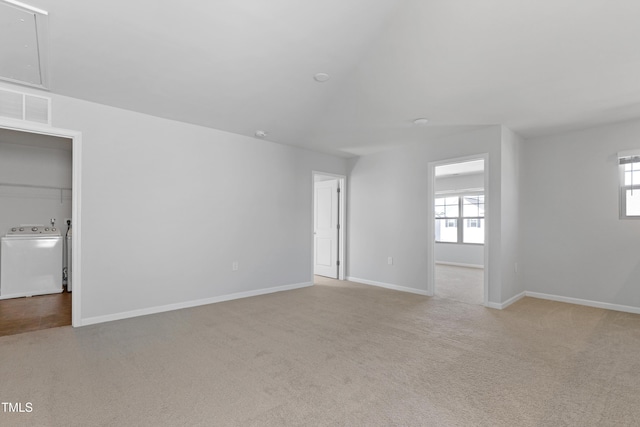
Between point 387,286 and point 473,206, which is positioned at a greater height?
point 473,206

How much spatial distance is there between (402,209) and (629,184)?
9.58 feet

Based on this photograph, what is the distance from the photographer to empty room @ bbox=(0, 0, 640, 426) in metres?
2.19

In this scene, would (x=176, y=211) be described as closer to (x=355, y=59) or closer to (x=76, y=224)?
(x=76, y=224)

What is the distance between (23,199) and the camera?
5.20 meters

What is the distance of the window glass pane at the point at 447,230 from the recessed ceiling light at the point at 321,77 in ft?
21.9

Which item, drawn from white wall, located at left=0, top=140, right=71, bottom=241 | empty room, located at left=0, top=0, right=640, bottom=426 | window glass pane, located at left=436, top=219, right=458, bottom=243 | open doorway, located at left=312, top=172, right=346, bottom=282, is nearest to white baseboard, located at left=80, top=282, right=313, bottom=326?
empty room, located at left=0, top=0, right=640, bottom=426

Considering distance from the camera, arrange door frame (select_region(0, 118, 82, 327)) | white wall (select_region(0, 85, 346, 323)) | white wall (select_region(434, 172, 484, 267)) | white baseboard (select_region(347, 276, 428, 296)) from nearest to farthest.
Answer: door frame (select_region(0, 118, 82, 327)) < white wall (select_region(0, 85, 346, 323)) < white baseboard (select_region(347, 276, 428, 296)) < white wall (select_region(434, 172, 484, 267))

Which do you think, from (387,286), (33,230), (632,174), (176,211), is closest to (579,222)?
(632,174)

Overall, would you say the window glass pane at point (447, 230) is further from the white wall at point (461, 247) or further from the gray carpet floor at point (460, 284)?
the gray carpet floor at point (460, 284)

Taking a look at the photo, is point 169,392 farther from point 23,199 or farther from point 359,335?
point 23,199

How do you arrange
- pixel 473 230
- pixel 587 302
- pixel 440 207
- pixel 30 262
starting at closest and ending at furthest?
1. pixel 587 302
2. pixel 30 262
3. pixel 473 230
4. pixel 440 207

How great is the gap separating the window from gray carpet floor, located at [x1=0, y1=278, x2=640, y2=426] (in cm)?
453

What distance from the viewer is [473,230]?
328 inches

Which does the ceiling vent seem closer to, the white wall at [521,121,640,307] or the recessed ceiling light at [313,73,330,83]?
the recessed ceiling light at [313,73,330,83]
